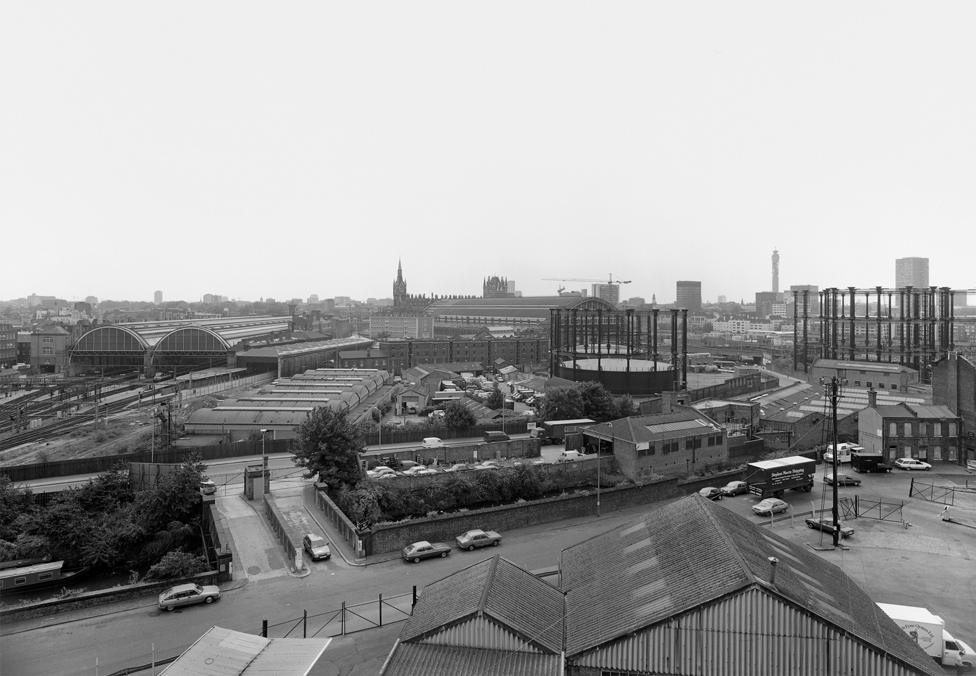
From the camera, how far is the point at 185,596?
56.9 ft

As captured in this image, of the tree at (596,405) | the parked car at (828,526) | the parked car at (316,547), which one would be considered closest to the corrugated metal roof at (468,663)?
the parked car at (316,547)

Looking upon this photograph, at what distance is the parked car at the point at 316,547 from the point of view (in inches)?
803

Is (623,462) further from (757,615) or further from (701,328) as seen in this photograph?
(701,328)

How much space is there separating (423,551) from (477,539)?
2.15 meters

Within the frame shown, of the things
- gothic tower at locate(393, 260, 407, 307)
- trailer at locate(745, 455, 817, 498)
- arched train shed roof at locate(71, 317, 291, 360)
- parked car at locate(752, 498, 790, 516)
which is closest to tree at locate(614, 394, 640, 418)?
trailer at locate(745, 455, 817, 498)

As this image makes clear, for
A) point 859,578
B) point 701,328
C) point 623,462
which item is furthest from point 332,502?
point 701,328

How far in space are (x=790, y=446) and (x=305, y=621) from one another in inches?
1210

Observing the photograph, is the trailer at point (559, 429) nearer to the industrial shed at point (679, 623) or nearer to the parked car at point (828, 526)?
the parked car at point (828, 526)

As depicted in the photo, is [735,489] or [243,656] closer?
[243,656]

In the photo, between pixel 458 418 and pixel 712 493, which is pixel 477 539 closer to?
pixel 712 493

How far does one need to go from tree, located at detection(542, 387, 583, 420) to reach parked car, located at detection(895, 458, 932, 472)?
16868 millimetres

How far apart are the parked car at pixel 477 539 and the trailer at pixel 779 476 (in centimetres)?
1177

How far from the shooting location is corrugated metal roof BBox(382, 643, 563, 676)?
1116 cm

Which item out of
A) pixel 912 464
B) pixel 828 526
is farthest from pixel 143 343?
pixel 912 464
